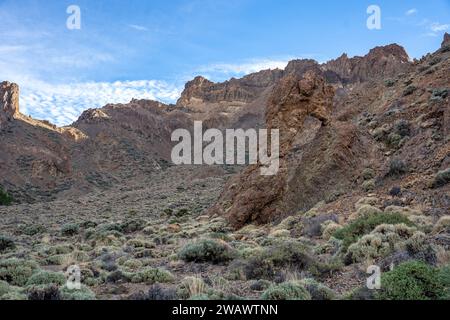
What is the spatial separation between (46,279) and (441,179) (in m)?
12.5

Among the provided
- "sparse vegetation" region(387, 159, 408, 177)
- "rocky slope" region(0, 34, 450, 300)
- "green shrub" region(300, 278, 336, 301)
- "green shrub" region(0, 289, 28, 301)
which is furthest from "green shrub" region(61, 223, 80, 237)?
"green shrub" region(300, 278, 336, 301)

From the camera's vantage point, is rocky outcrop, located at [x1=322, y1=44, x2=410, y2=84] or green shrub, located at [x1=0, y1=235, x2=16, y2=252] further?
rocky outcrop, located at [x1=322, y1=44, x2=410, y2=84]

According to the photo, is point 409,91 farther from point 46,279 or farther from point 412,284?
point 46,279

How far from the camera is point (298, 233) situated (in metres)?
16.0

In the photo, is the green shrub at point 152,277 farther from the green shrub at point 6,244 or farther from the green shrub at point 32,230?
the green shrub at point 32,230

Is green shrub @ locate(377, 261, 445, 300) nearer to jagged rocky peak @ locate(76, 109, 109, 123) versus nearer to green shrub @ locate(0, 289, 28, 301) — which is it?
green shrub @ locate(0, 289, 28, 301)

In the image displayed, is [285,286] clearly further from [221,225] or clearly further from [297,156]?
[297,156]

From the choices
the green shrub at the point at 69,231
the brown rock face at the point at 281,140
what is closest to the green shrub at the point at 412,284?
the brown rock face at the point at 281,140

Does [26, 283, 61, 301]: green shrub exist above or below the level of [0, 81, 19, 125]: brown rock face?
below

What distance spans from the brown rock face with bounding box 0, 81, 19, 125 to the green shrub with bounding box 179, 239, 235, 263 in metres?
66.8

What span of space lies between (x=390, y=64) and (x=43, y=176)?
61.5 metres

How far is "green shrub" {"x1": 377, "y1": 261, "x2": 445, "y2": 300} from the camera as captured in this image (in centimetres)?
Result: 683

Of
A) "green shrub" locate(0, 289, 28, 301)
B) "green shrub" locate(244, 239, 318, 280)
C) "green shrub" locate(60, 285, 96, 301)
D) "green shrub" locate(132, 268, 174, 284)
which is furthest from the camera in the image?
"green shrub" locate(132, 268, 174, 284)
